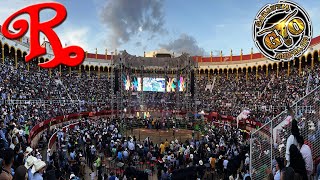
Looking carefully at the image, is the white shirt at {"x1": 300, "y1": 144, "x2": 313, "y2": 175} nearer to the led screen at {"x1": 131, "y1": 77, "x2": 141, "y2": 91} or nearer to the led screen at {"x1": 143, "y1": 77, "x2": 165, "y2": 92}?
the led screen at {"x1": 131, "y1": 77, "x2": 141, "y2": 91}

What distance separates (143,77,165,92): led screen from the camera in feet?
159

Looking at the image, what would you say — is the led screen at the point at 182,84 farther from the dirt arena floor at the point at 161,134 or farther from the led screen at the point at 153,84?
the dirt arena floor at the point at 161,134

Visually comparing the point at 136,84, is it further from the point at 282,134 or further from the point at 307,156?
the point at 307,156

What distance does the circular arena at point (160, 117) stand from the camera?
28.6 ft

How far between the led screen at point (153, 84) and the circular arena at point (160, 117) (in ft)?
0.52

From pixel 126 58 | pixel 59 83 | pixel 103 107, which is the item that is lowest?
pixel 103 107

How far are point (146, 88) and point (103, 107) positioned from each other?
7.27 m

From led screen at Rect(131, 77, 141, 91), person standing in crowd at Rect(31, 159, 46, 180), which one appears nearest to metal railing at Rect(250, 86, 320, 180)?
person standing in crowd at Rect(31, 159, 46, 180)

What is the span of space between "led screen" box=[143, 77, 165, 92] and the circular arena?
6.2 inches

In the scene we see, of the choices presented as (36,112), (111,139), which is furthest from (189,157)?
(36,112)

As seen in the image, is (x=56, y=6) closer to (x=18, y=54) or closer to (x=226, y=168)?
(x=226, y=168)

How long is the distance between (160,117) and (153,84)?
20.3ft

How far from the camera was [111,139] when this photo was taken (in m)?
22.2

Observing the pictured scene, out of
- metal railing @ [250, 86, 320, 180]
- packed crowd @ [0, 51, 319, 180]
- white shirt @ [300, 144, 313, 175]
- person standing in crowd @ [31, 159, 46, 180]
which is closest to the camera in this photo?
white shirt @ [300, 144, 313, 175]
